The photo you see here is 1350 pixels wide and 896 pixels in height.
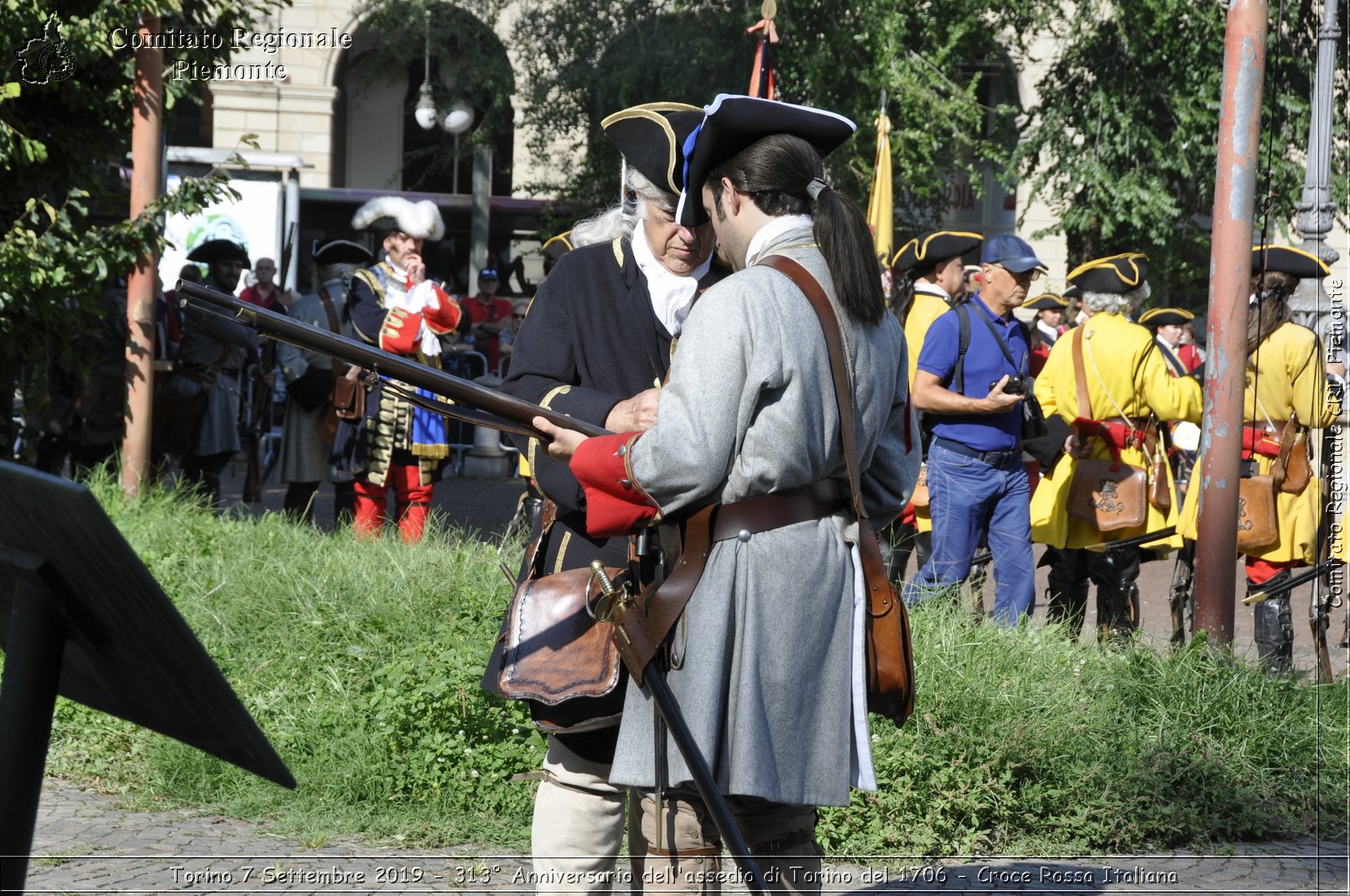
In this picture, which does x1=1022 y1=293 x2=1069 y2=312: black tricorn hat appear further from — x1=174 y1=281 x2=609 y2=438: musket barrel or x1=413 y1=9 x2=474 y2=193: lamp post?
x1=174 y1=281 x2=609 y2=438: musket barrel

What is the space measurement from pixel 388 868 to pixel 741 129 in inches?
107

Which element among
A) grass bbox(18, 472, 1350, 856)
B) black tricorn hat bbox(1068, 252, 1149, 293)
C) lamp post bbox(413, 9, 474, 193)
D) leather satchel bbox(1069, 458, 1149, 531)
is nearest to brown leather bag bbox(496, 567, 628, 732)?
grass bbox(18, 472, 1350, 856)

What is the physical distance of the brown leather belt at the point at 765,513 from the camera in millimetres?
2818

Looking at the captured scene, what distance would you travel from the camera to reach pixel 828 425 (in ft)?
9.14

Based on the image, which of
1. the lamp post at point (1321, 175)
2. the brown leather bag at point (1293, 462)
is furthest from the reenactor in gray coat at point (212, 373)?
the lamp post at point (1321, 175)

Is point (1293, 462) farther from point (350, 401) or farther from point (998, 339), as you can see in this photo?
point (350, 401)

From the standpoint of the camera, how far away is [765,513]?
9.28ft

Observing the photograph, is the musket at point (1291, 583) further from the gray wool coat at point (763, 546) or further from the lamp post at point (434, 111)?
the lamp post at point (434, 111)

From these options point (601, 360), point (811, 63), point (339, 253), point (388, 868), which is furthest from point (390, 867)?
point (811, 63)

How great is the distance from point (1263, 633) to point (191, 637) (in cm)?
658

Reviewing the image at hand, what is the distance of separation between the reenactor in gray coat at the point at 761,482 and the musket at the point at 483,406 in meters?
0.06

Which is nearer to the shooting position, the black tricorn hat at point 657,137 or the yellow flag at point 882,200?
the black tricorn hat at point 657,137

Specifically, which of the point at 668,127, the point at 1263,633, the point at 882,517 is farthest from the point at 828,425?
the point at 1263,633

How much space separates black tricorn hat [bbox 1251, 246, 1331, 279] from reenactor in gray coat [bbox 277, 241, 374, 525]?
525 centimetres
